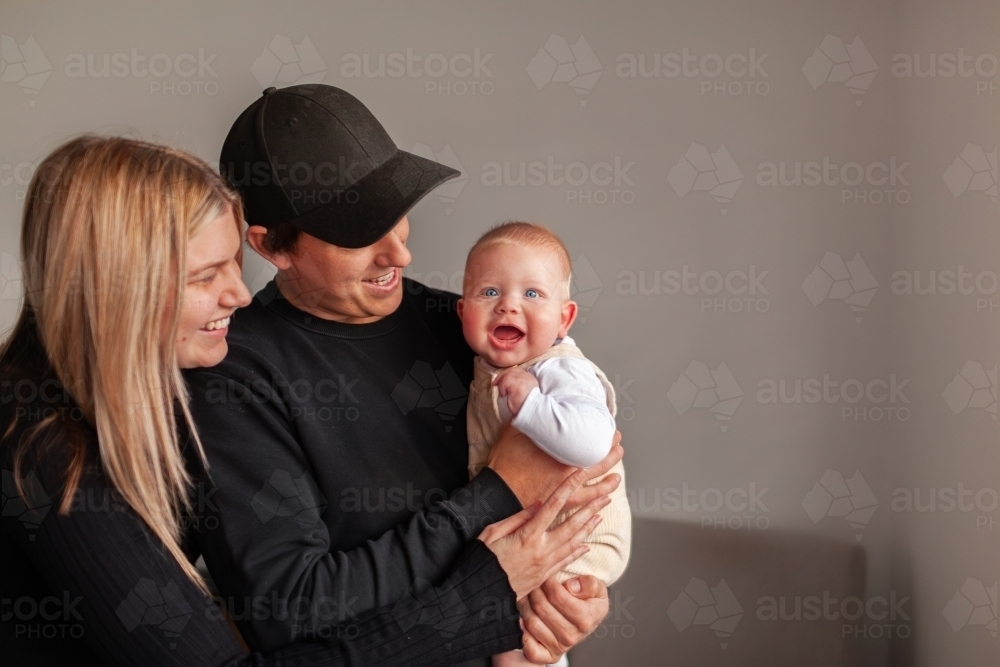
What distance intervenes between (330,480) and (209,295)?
0.40m

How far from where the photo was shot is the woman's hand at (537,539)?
161cm

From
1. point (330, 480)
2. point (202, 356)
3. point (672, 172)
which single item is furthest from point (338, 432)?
point (672, 172)

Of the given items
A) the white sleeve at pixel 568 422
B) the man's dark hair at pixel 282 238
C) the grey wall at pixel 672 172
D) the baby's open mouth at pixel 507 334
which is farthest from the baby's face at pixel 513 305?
the grey wall at pixel 672 172

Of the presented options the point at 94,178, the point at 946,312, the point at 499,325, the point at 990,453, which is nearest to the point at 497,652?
the point at 499,325

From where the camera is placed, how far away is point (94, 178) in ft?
4.82

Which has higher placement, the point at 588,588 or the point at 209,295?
the point at 209,295

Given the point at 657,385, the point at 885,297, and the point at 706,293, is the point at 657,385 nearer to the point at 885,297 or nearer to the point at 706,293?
the point at 706,293

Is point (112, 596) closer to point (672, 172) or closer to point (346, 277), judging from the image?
point (346, 277)

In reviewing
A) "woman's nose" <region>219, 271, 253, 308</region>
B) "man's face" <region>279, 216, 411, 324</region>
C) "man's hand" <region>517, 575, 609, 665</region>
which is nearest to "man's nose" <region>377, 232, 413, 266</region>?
"man's face" <region>279, 216, 411, 324</region>

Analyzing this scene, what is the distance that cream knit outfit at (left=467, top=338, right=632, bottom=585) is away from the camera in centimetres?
182

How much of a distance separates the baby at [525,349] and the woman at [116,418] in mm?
339

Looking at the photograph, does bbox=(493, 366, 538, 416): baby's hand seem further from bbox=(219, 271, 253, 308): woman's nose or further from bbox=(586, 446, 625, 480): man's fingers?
bbox=(219, 271, 253, 308): woman's nose

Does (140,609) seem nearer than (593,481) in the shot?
Yes

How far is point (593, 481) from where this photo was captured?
181 cm
